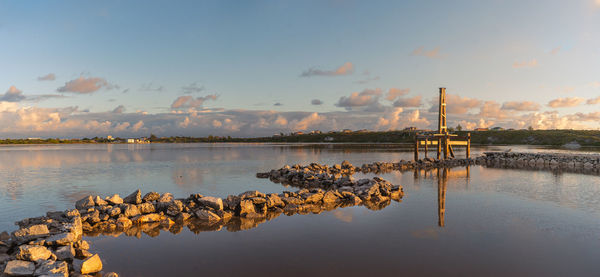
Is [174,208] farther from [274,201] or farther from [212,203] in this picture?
[274,201]

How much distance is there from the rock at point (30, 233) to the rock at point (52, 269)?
7.55 ft

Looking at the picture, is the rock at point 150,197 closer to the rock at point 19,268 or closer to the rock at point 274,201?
the rock at point 274,201

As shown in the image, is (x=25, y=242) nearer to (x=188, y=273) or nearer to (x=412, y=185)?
(x=188, y=273)

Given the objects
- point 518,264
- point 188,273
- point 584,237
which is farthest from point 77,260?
point 584,237

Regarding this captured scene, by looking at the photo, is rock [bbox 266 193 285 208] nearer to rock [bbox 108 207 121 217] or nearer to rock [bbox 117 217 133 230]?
rock [bbox 117 217 133 230]

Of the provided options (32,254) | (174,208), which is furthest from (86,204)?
(32,254)

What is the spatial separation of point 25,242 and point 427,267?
10016 mm


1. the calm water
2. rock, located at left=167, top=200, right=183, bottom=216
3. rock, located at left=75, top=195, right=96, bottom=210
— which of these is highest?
rock, located at left=75, top=195, right=96, bottom=210

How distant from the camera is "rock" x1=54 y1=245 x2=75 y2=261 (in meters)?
8.29

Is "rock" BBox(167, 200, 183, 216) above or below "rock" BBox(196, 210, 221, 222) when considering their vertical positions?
above

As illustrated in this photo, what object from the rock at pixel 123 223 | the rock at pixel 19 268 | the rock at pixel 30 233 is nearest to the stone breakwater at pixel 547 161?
the rock at pixel 123 223

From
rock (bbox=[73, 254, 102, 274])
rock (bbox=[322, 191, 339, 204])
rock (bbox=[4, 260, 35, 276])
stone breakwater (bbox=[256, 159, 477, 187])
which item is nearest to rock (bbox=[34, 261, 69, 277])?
rock (bbox=[4, 260, 35, 276])

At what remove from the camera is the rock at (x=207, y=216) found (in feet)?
41.0

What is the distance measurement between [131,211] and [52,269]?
16.9ft
